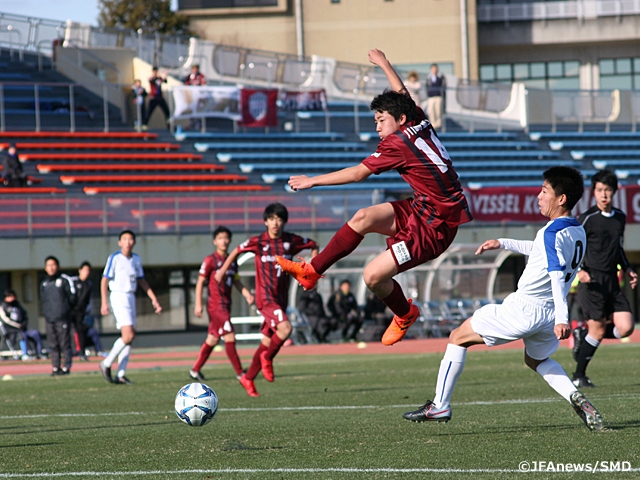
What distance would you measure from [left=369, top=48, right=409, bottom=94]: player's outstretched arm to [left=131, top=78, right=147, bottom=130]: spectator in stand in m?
24.5

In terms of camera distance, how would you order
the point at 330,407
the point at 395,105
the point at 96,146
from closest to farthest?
the point at 395,105, the point at 330,407, the point at 96,146

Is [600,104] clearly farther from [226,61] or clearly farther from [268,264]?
[268,264]

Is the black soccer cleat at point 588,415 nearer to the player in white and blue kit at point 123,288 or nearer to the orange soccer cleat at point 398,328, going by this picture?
the orange soccer cleat at point 398,328

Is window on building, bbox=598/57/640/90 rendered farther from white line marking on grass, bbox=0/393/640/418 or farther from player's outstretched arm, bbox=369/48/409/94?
player's outstretched arm, bbox=369/48/409/94

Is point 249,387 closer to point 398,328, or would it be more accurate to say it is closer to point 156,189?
point 398,328

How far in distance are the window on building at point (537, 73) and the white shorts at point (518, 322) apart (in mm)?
41115

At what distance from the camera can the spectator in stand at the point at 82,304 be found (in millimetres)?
20250

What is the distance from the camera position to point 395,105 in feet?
22.9

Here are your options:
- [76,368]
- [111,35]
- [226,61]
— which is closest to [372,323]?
[76,368]

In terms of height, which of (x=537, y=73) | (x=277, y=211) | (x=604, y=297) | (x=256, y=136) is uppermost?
(x=537, y=73)

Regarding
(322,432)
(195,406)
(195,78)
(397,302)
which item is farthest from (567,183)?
(195,78)

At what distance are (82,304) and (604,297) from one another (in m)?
13.6

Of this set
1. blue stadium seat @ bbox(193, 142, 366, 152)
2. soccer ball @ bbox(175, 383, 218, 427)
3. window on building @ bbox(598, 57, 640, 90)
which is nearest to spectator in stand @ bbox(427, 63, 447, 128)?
blue stadium seat @ bbox(193, 142, 366, 152)

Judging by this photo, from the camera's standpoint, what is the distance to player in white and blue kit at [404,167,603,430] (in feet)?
20.4
